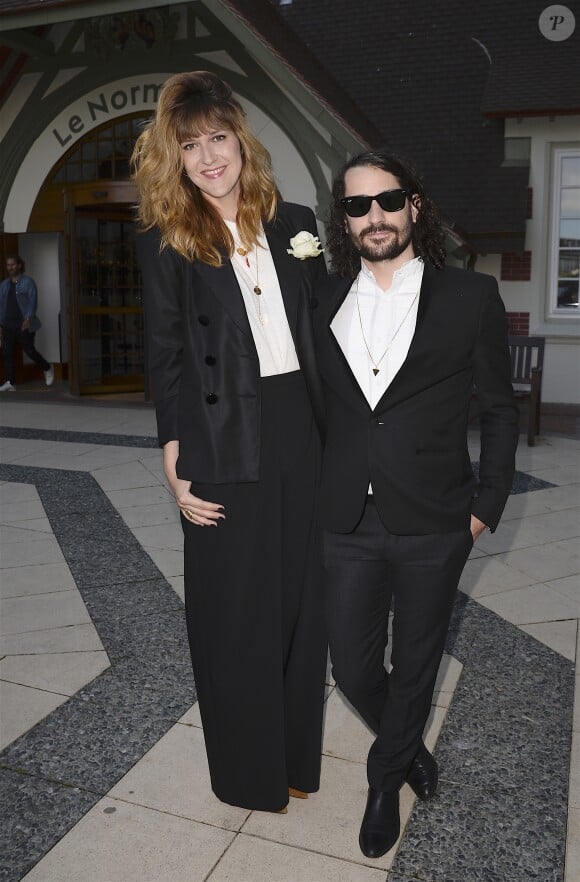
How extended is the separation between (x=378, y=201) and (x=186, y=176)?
0.56m

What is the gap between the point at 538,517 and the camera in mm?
6133

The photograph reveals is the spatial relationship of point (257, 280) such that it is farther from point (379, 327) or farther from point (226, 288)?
point (379, 327)

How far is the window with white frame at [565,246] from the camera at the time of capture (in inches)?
444

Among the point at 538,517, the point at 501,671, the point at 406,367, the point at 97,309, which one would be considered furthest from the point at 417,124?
the point at 406,367

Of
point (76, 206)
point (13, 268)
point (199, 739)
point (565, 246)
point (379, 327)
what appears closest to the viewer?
point (379, 327)

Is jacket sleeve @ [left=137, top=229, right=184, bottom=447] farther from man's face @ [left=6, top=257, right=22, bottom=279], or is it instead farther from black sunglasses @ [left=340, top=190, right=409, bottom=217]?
man's face @ [left=6, top=257, right=22, bottom=279]

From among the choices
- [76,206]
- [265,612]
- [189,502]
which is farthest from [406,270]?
[76,206]

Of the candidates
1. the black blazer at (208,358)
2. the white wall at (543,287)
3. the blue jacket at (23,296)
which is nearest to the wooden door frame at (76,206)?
the blue jacket at (23,296)

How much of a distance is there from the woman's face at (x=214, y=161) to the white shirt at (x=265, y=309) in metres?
0.14

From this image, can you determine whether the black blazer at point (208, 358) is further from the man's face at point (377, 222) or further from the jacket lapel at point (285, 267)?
the man's face at point (377, 222)

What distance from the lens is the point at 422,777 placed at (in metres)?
2.78

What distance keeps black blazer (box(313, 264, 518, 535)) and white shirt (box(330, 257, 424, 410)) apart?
0.03 meters

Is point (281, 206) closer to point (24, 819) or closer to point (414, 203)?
point (414, 203)

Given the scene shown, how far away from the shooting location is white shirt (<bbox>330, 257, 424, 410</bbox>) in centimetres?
241
